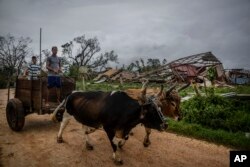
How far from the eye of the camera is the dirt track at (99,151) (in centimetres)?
625

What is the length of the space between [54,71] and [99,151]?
3.39 metres

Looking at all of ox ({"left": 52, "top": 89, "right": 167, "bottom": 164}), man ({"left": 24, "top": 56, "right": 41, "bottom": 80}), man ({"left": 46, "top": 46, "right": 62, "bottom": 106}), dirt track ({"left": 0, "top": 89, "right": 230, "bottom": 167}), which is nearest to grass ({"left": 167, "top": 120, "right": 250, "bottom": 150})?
dirt track ({"left": 0, "top": 89, "right": 230, "bottom": 167})

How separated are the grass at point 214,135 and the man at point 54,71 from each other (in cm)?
441

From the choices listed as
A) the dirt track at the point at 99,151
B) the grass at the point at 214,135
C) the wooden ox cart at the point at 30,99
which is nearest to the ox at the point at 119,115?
the dirt track at the point at 99,151

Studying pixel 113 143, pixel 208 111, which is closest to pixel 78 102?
pixel 113 143

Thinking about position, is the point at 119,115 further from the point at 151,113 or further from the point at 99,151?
the point at 99,151

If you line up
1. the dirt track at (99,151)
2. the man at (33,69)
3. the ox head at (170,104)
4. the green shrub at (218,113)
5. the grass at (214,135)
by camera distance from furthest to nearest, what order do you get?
1. the man at (33,69)
2. the green shrub at (218,113)
3. the grass at (214,135)
4. the ox head at (170,104)
5. the dirt track at (99,151)

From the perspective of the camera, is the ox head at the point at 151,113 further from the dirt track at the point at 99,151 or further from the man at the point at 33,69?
the man at the point at 33,69

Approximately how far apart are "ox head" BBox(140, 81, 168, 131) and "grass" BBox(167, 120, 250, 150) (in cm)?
311

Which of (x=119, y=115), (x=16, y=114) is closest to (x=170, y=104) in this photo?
(x=119, y=115)

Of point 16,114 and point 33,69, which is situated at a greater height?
point 33,69

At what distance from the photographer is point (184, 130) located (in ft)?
30.8

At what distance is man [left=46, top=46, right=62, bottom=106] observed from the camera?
872 cm

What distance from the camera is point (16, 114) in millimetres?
8539
